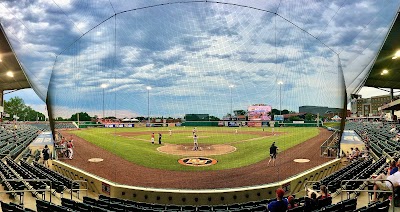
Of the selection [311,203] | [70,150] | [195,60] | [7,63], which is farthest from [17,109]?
[311,203]

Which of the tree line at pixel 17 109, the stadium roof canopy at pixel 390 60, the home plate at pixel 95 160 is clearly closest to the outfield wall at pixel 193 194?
the home plate at pixel 95 160

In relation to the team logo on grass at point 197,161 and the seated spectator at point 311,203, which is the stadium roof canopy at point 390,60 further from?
the seated spectator at point 311,203

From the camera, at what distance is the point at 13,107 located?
106 m

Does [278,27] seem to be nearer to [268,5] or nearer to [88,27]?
[268,5]

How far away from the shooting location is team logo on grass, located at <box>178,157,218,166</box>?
2139cm

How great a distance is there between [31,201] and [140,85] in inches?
349

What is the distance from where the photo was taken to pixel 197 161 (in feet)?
73.8

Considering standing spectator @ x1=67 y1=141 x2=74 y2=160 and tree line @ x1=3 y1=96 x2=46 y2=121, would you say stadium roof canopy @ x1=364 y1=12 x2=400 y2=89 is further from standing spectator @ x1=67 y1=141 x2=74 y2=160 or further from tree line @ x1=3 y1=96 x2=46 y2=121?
tree line @ x1=3 y1=96 x2=46 y2=121

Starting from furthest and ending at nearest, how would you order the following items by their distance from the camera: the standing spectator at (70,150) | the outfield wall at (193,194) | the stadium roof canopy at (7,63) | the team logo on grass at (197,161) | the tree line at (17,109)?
the tree line at (17,109)
the stadium roof canopy at (7,63)
the standing spectator at (70,150)
the team logo on grass at (197,161)
the outfield wall at (193,194)

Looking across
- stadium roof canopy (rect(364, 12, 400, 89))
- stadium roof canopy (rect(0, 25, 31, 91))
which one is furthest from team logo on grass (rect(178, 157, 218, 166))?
stadium roof canopy (rect(0, 25, 31, 91))

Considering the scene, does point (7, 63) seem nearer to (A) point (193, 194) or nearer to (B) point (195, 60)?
(B) point (195, 60)

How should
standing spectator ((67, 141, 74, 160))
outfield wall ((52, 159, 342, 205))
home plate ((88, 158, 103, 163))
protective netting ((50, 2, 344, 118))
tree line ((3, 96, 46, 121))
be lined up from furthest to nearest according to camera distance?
1. tree line ((3, 96, 46, 121))
2. home plate ((88, 158, 103, 163))
3. standing spectator ((67, 141, 74, 160))
4. protective netting ((50, 2, 344, 118))
5. outfield wall ((52, 159, 342, 205))

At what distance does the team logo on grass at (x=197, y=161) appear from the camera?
2139 centimetres

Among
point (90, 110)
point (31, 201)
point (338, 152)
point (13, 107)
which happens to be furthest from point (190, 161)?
point (13, 107)
